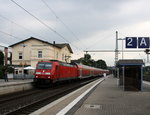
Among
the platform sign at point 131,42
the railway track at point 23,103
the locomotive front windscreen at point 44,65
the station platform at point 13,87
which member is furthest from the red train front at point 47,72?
the platform sign at point 131,42

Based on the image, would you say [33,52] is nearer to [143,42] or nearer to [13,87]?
[143,42]

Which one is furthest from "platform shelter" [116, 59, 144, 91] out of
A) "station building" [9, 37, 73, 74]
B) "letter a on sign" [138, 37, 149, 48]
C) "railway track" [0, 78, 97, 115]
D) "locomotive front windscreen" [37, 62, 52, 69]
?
"station building" [9, 37, 73, 74]

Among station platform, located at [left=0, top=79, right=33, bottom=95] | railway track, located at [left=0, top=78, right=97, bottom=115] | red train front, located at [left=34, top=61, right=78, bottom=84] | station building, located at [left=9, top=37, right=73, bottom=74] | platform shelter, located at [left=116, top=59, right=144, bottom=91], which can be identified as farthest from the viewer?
station building, located at [left=9, top=37, right=73, bottom=74]

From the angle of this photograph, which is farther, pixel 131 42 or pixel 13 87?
pixel 131 42

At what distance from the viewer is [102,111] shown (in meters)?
9.85

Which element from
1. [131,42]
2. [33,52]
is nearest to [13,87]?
[131,42]

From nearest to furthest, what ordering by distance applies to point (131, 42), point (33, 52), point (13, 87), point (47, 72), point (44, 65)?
point (13, 87)
point (47, 72)
point (131, 42)
point (44, 65)
point (33, 52)

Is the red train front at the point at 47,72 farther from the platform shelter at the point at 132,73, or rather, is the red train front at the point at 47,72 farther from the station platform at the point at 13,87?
the platform shelter at the point at 132,73

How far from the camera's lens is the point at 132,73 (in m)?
23.3

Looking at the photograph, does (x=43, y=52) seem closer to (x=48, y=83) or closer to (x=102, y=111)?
(x=48, y=83)

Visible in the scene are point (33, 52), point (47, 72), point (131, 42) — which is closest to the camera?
point (47, 72)

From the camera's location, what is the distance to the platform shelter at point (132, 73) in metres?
19.2

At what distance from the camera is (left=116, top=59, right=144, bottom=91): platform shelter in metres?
A: 19.2

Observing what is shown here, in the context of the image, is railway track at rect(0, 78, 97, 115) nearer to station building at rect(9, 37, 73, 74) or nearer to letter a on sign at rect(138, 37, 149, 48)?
letter a on sign at rect(138, 37, 149, 48)
